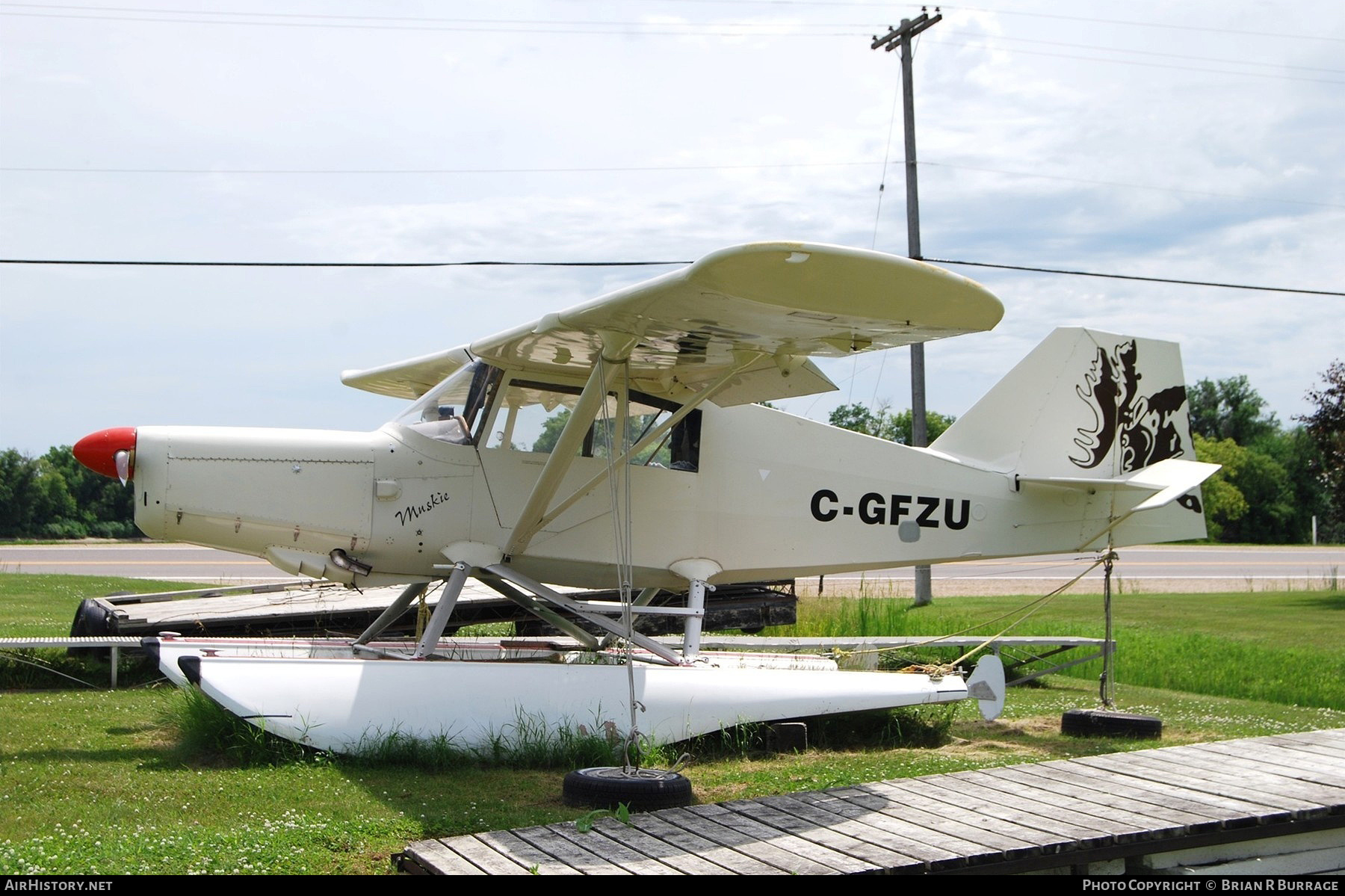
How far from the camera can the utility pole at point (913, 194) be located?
73.4 ft

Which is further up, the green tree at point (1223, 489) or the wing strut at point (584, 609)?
the green tree at point (1223, 489)

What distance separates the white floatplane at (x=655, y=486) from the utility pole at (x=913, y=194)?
11371 mm

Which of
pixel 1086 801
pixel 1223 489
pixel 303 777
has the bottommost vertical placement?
pixel 303 777

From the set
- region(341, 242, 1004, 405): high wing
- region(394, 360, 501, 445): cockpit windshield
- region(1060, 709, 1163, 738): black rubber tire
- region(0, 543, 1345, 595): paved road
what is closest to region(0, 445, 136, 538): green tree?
region(0, 543, 1345, 595): paved road

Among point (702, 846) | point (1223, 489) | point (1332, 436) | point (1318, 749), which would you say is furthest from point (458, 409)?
point (1223, 489)

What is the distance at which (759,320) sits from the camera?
6.89m

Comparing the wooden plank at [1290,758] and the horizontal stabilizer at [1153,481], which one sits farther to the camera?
the horizontal stabilizer at [1153,481]

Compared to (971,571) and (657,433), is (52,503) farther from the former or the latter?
(657,433)

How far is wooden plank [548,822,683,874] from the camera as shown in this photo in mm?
4309

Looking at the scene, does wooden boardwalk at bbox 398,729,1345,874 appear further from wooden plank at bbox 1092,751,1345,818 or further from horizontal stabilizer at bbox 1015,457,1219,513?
horizontal stabilizer at bbox 1015,457,1219,513

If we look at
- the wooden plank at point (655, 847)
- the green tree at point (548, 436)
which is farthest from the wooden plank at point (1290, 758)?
the green tree at point (548, 436)

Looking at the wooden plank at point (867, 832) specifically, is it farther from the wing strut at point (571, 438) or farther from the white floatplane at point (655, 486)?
the wing strut at point (571, 438)

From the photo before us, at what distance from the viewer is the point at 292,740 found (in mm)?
6965

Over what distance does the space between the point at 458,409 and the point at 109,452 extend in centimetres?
255
